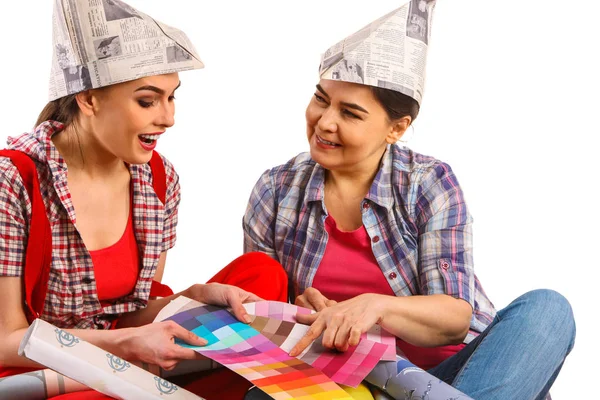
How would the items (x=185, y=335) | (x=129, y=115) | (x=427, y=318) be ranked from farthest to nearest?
1. (x=427, y=318)
2. (x=129, y=115)
3. (x=185, y=335)

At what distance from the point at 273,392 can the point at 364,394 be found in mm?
270

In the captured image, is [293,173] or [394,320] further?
[293,173]

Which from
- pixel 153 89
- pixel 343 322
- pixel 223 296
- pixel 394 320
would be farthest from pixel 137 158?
pixel 394 320

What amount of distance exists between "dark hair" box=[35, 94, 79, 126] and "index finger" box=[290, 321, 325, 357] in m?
0.75

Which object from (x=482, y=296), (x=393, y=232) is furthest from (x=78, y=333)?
(x=482, y=296)

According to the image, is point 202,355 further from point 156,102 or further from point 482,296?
point 482,296

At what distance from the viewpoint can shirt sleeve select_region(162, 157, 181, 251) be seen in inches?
99.5

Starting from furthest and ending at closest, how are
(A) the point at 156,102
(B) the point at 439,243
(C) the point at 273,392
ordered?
(B) the point at 439,243 → (A) the point at 156,102 → (C) the point at 273,392

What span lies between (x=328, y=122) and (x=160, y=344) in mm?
727

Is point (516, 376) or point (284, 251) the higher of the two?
point (284, 251)

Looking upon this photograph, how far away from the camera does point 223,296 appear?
2336 millimetres

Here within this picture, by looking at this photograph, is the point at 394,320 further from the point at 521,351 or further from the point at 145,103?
the point at 145,103

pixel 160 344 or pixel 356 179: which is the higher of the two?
pixel 356 179

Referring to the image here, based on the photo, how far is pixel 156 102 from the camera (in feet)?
7.52
